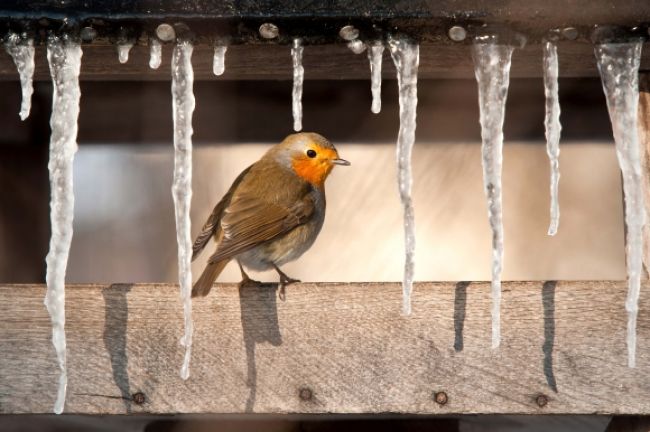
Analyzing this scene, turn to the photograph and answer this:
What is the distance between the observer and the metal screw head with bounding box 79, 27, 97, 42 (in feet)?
9.19

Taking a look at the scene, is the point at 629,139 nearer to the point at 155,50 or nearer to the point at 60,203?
the point at 155,50

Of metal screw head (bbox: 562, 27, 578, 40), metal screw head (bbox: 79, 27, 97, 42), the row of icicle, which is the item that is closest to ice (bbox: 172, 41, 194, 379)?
the row of icicle

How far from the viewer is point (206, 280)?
3.52m

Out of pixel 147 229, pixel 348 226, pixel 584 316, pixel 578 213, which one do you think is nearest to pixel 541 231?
pixel 578 213

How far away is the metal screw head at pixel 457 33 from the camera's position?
9.17ft

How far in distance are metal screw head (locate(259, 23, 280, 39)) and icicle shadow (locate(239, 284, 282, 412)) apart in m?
0.90

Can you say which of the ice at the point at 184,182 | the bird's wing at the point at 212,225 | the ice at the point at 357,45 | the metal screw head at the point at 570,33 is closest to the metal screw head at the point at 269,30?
the ice at the point at 357,45

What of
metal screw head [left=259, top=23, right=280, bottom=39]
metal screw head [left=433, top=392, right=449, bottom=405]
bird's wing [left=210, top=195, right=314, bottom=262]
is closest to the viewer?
metal screw head [left=259, top=23, right=280, bottom=39]

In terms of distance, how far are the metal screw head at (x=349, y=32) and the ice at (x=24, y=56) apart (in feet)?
2.67

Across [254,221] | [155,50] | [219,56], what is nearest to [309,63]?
[254,221]

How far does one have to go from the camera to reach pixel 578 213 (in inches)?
181

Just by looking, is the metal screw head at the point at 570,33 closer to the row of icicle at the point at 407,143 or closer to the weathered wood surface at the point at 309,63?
the row of icicle at the point at 407,143

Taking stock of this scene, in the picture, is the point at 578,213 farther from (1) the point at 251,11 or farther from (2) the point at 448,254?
(1) the point at 251,11

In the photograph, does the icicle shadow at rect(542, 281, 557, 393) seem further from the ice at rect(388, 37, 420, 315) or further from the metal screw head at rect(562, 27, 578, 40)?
the metal screw head at rect(562, 27, 578, 40)
